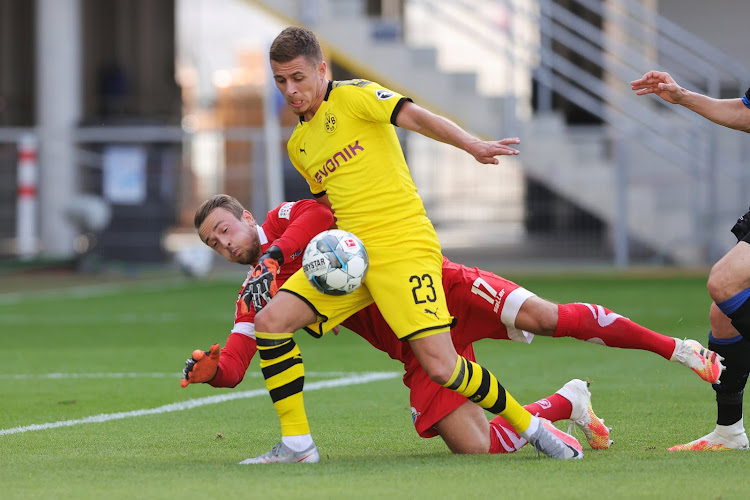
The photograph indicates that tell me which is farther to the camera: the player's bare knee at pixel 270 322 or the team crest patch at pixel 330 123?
the team crest patch at pixel 330 123

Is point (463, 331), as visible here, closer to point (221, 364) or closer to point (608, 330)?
point (608, 330)

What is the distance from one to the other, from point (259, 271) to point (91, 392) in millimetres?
2778

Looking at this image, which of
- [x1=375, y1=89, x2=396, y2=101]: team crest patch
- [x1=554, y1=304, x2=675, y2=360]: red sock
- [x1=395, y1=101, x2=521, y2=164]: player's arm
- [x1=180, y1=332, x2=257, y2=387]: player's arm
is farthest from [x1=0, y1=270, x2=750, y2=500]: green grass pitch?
[x1=375, y1=89, x2=396, y2=101]: team crest patch

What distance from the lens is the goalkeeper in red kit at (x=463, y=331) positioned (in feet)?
17.6

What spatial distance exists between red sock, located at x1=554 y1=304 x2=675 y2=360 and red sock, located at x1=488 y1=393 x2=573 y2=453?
0.36 meters

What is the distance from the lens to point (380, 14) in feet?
87.8

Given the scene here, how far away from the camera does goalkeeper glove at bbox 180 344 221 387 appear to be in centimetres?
528

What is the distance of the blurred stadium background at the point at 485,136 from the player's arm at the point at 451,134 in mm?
12412

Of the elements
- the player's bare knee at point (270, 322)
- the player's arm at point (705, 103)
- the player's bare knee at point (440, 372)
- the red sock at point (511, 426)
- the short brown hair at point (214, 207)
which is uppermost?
the player's arm at point (705, 103)

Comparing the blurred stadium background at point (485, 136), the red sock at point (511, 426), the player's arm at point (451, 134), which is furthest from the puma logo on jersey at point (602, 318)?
the blurred stadium background at point (485, 136)

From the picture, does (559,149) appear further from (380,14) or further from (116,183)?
(380,14)

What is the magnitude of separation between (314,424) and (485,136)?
1244 cm

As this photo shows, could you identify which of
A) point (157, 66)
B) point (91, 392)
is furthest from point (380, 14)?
point (91, 392)

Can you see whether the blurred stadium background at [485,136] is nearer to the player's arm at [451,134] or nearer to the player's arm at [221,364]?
the player's arm at [221,364]
